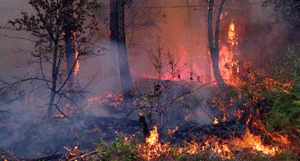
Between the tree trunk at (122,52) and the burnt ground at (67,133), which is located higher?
the tree trunk at (122,52)

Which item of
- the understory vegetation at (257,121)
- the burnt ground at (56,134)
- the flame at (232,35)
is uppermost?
the flame at (232,35)

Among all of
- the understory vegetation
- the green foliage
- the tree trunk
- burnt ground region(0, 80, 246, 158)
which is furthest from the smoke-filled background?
the green foliage

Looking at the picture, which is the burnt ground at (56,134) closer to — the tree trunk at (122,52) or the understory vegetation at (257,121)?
the understory vegetation at (257,121)

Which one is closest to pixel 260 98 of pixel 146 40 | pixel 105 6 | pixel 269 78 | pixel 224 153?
pixel 269 78

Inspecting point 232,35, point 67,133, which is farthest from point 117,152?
point 232,35

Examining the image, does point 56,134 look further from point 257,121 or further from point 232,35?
point 232,35

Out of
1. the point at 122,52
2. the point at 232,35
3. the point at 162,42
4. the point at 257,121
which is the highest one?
the point at 232,35

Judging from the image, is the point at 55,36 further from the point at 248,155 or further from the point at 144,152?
the point at 248,155

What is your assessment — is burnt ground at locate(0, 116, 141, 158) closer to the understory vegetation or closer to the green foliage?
the understory vegetation

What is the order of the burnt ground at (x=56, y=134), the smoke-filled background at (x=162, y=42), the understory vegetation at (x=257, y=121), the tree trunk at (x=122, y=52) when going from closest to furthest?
1. the understory vegetation at (x=257, y=121)
2. the burnt ground at (x=56, y=134)
3. the smoke-filled background at (x=162, y=42)
4. the tree trunk at (x=122, y=52)

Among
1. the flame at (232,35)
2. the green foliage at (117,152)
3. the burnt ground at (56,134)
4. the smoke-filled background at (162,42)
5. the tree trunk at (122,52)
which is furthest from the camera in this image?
the flame at (232,35)

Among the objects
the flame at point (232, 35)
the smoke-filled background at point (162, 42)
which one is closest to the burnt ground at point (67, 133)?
the smoke-filled background at point (162, 42)

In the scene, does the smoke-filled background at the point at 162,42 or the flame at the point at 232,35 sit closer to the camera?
the smoke-filled background at the point at 162,42

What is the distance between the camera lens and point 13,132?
24.7 feet
